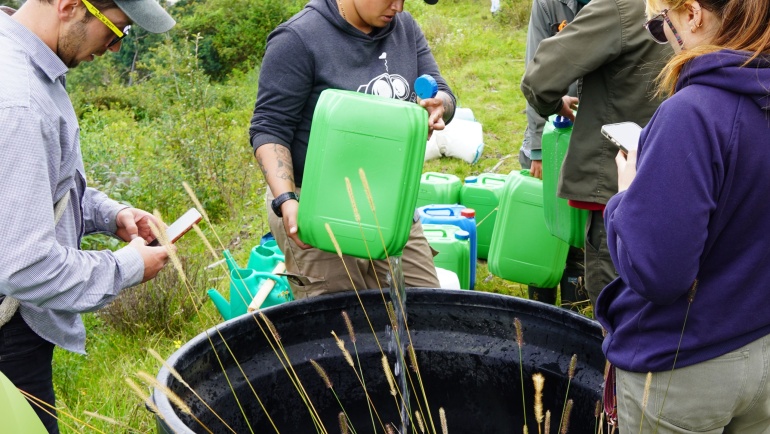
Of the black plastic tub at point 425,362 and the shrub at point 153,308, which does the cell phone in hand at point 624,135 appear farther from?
the shrub at point 153,308

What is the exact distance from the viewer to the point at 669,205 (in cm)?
139

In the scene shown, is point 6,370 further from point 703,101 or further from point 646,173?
point 703,101

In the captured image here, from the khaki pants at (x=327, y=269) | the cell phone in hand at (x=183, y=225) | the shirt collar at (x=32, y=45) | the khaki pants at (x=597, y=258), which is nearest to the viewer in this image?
the shirt collar at (x=32, y=45)

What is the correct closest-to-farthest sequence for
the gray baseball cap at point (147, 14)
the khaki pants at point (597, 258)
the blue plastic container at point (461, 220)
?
the gray baseball cap at point (147, 14)
the khaki pants at point (597, 258)
the blue plastic container at point (461, 220)

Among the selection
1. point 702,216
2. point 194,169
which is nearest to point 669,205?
point 702,216

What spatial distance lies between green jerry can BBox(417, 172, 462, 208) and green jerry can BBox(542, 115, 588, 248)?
4.89 ft

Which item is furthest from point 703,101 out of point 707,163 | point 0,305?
point 0,305


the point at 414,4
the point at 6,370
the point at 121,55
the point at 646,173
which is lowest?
the point at 121,55

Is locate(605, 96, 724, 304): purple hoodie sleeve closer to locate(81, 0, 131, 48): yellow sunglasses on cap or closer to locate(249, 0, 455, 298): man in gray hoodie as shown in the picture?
locate(249, 0, 455, 298): man in gray hoodie

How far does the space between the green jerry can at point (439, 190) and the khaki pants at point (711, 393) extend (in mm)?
3205

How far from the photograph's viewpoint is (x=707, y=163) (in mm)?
1370

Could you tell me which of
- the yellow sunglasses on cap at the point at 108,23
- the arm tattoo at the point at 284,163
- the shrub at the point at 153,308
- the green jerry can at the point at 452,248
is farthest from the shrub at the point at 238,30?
the yellow sunglasses on cap at the point at 108,23

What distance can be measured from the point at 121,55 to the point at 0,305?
818 inches

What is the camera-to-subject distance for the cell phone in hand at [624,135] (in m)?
1.87
